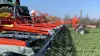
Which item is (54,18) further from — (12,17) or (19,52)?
(19,52)

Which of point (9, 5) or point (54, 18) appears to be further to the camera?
point (54, 18)

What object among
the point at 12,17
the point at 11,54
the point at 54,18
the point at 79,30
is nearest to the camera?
the point at 11,54

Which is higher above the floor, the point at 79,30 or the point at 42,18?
the point at 42,18

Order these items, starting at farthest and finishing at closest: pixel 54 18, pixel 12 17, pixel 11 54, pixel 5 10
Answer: pixel 54 18 < pixel 5 10 < pixel 12 17 < pixel 11 54

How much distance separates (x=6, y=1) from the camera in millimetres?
10758

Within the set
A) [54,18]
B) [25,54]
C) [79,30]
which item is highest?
[25,54]

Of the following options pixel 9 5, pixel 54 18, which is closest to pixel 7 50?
pixel 9 5

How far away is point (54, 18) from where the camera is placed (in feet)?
41.5

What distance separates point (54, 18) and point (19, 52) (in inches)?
429

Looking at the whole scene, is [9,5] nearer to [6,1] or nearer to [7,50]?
[6,1]

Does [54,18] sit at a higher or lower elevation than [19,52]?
lower

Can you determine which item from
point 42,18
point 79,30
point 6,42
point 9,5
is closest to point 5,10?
point 9,5

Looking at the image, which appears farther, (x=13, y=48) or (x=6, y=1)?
(x=6, y=1)

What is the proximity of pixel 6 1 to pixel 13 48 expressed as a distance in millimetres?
9091
